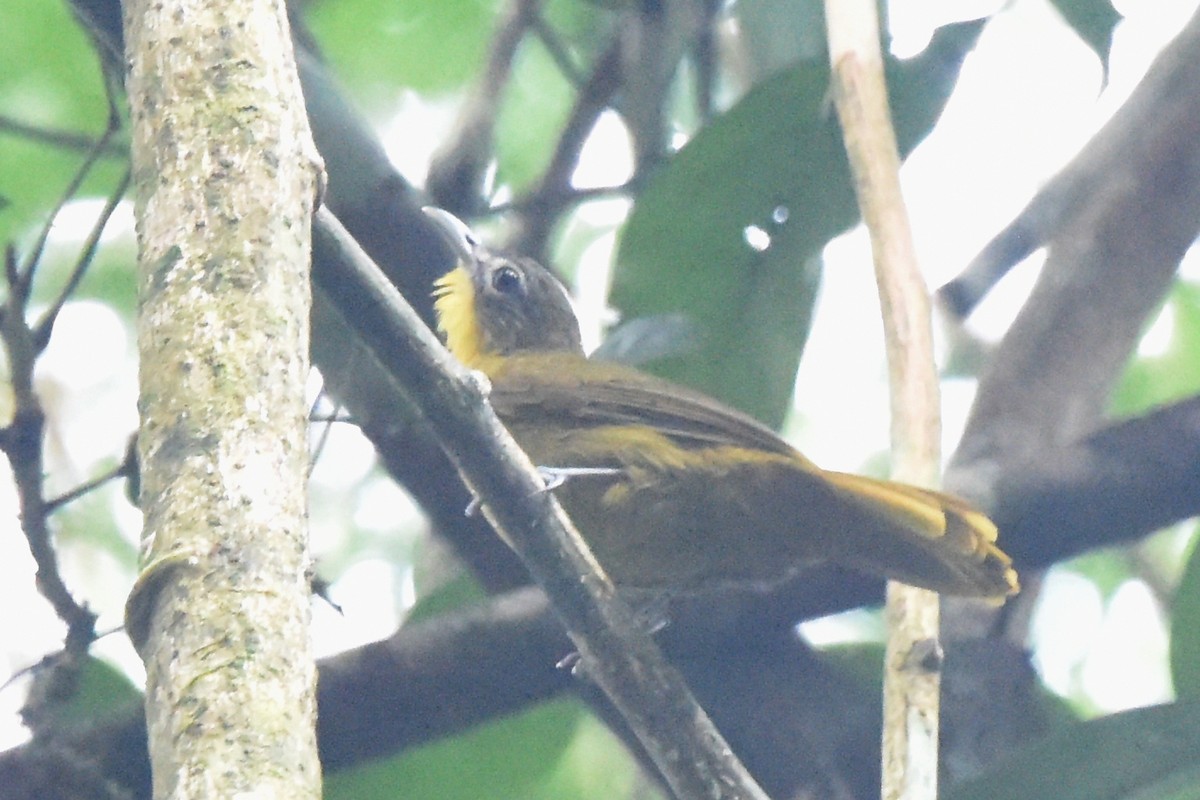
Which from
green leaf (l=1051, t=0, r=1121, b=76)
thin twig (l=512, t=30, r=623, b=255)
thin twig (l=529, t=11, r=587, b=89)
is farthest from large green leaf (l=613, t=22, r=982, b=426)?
thin twig (l=529, t=11, r=587, b=89)

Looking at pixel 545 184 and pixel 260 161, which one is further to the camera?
pixel 545 184

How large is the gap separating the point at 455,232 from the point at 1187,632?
182 cm

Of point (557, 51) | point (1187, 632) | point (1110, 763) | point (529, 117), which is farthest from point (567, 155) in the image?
point (1110, 763)

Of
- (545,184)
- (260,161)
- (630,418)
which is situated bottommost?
(260,161)

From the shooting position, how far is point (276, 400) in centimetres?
155

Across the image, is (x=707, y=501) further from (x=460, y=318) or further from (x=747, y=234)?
(x=460, y=318)

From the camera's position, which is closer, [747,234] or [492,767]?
[492,767]

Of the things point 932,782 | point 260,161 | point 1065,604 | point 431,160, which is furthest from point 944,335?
point 260,161

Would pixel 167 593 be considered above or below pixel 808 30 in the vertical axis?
below

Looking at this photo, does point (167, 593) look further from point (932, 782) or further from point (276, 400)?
point (932, 782)

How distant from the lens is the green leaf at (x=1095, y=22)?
342 cm

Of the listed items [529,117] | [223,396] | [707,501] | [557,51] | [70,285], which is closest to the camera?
[223,396]

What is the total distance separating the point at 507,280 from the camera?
381 centimetres

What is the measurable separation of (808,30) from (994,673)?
167cm
